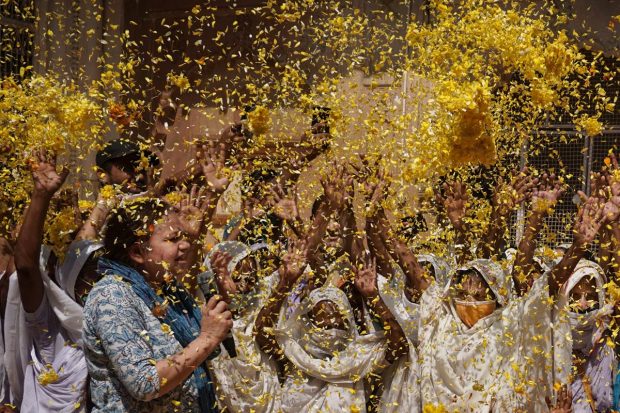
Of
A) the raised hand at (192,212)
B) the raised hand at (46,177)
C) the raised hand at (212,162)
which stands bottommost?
the raised hand at (212,162)

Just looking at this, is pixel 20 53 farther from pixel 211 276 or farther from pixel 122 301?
pixel 122 301

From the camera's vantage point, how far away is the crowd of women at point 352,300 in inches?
195

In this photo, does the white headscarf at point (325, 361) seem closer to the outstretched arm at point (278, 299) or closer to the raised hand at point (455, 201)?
the outstretched arm at point (278, 299)

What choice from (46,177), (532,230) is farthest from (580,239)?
(46,177)

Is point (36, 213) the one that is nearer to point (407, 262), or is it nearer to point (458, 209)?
point (407, 262)

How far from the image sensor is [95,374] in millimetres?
3764

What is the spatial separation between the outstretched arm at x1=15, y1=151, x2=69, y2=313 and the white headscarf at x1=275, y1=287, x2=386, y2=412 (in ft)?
4.59

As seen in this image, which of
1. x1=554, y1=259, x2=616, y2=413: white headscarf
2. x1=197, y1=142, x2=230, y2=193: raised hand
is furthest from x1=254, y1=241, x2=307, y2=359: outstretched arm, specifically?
x1=554, y1=259, x2=616, y2=413: white headscarf

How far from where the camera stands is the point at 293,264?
5129 millimetres

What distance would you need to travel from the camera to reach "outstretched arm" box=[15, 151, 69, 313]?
4.46 meters

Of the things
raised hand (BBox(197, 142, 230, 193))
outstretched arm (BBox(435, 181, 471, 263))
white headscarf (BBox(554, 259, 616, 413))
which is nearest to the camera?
raised hand (BBox(197, 142, 230, 193))

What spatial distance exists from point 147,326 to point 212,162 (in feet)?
5.43

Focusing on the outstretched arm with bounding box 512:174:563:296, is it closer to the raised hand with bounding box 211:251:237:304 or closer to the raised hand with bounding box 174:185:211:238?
the raised hand with bounding box 211:251:237:304

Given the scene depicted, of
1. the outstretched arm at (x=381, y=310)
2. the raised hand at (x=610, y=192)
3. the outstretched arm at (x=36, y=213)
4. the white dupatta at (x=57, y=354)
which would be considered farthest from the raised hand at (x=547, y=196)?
the outstretched arm at (x=36, y=213)
